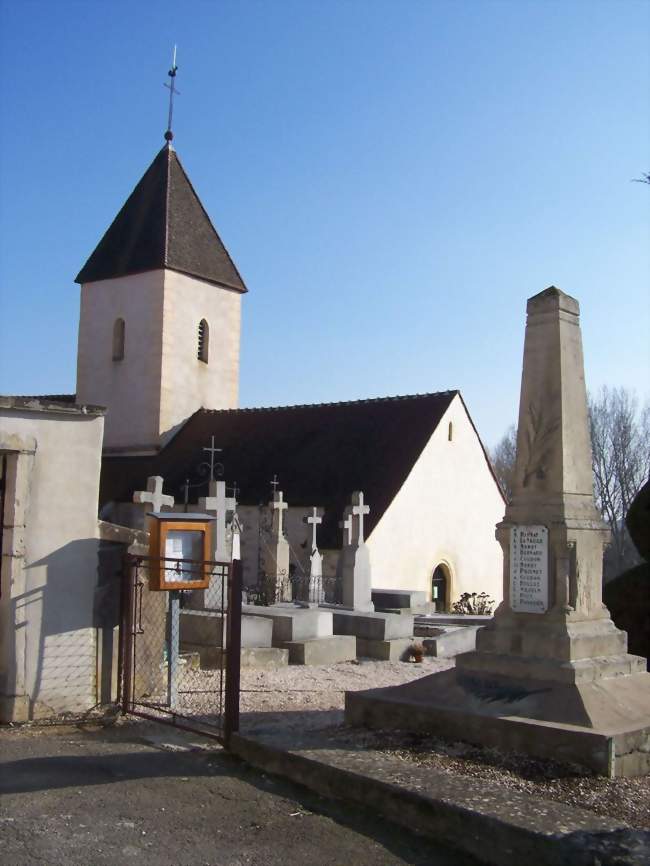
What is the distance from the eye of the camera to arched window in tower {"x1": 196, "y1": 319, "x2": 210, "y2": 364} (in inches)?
1273

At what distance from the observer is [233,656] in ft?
23.9

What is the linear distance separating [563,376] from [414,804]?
382 centimetres

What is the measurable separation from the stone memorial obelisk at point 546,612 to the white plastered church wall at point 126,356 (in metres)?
23.7

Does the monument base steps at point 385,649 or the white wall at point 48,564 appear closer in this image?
the white wall at point 48,564

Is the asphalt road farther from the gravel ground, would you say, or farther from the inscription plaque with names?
the inscription plaque with names

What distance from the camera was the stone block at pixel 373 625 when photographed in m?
13.9

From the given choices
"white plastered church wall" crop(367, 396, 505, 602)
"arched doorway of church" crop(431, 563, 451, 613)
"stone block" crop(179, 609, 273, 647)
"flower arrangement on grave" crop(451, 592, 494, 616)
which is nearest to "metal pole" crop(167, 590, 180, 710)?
"stone block" crop(179, 609, 273, 647)

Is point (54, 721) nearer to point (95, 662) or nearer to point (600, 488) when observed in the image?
point (95, 662)

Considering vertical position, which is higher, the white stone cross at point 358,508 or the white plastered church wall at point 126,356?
the white plastered church wall at point 126,356

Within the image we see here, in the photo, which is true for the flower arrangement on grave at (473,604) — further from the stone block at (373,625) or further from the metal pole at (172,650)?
the metal pole at (172,650)

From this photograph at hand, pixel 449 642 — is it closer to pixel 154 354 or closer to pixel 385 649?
pixel 385 649

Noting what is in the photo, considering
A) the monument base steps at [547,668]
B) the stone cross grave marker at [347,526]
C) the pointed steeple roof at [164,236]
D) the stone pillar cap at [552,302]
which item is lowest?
the monument base steps at [547,668]

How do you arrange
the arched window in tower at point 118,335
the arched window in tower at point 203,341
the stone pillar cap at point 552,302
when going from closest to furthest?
the stone pillar cap at point 552,302
the arched window in tower at point 118,335
the arched window in tower at point 203,341

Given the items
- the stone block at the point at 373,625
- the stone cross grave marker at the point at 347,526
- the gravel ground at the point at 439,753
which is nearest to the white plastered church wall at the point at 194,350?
the stone cross grave marker at the point at 347,526
